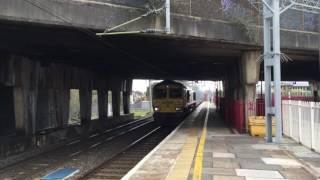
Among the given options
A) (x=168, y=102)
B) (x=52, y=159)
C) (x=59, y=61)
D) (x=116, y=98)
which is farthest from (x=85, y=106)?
(x=52, y=159)

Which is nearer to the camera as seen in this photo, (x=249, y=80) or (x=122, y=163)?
(x=122, y=163)

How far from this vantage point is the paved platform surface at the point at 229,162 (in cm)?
1256

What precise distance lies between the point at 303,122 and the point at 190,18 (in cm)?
709

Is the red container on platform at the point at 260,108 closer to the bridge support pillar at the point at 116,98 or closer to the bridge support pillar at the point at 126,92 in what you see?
the bridge support pillar at the point at 116,98

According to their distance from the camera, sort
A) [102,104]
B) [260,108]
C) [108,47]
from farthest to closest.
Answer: [102,104], [260,108], [108,47]

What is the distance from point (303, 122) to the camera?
64.1 ft

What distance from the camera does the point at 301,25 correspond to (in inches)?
1125

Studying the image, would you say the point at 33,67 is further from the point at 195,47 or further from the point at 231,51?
the point at 231,51

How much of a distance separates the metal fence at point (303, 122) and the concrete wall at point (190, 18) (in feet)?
13.7

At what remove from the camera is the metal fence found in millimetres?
17375

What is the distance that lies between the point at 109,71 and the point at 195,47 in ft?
56.4

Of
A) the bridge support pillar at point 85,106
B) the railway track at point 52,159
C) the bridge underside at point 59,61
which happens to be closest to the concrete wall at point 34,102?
the bridge underside at point 59,61

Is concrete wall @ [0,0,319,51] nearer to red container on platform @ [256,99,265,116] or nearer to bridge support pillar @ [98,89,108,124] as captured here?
red container on platform @ [256,99,265,116]

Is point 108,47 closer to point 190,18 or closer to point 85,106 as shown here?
point 190,18
